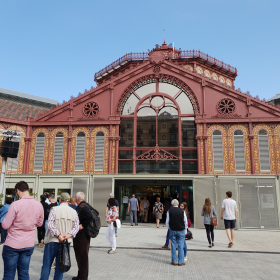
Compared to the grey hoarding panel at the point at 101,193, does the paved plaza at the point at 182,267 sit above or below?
below

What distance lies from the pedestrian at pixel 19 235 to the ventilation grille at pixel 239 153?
17.8 meters

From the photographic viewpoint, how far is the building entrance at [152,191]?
20.9 meters

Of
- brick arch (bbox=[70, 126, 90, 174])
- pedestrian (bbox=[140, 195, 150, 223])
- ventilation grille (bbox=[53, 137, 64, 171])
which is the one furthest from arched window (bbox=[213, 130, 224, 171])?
ventilation grille (bbox=[53, 137, 64, 171])

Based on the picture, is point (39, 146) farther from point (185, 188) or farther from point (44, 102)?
point (44, 102)

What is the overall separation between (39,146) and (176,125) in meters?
10.6

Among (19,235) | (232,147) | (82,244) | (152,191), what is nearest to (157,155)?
(152,191)

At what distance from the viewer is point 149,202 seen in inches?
863

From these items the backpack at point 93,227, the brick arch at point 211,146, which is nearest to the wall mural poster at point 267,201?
the brick arch at point 211,146

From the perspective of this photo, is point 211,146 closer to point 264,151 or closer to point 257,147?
point 257,147

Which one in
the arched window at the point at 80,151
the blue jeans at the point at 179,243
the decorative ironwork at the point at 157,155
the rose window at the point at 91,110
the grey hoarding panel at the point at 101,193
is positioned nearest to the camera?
the blue jeans at the point at 179,243

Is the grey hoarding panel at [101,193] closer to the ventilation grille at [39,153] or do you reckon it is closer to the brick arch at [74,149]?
the brick arch at [74,149]

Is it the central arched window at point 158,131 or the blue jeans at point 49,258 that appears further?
the central arched window at point 158,131

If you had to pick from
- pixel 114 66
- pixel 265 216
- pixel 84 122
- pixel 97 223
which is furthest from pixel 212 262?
pixel 114 66

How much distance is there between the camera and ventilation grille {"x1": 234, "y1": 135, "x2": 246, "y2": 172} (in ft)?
68.3
